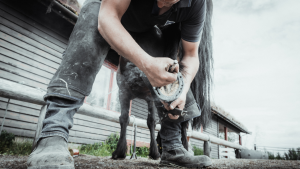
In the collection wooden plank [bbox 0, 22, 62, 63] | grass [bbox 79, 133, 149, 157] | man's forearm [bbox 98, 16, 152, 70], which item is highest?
wooden plank [bbox 0, 22, 62, 63]

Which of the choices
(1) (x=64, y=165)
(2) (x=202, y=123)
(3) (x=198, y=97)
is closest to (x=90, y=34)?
(1) (x=64, y=165)

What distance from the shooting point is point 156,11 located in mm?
1055

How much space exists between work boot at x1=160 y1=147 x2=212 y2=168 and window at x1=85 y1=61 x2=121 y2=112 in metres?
3.86

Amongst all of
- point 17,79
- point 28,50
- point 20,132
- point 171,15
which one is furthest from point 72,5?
point 171,15

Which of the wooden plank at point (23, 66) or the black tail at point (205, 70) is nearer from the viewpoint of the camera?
the black tail at point (205, 70)

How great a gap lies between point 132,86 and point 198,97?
681mm

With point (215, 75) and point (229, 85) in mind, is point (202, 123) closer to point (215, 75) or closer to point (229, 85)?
point (215, 75)

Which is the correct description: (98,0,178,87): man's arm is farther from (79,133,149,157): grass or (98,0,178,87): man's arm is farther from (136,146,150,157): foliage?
(136,146,150,157): foliage

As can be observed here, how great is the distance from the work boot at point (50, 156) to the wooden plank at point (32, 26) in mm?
3802

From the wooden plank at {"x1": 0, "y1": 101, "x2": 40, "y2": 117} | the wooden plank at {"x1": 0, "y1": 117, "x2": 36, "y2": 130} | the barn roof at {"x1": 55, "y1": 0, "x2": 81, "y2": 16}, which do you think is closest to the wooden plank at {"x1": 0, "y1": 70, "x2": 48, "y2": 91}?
the wooden plank at {"x1": 0, "y1": 101, "x2": 40, "y2": 117}

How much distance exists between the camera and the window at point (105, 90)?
5.01m

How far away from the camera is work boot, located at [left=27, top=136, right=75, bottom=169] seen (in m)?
0.66

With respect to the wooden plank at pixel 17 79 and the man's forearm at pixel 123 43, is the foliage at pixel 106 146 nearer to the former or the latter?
the wooden plank at pixel 17 79

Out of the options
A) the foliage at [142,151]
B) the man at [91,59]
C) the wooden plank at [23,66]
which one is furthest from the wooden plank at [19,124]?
the man at [91,59]
